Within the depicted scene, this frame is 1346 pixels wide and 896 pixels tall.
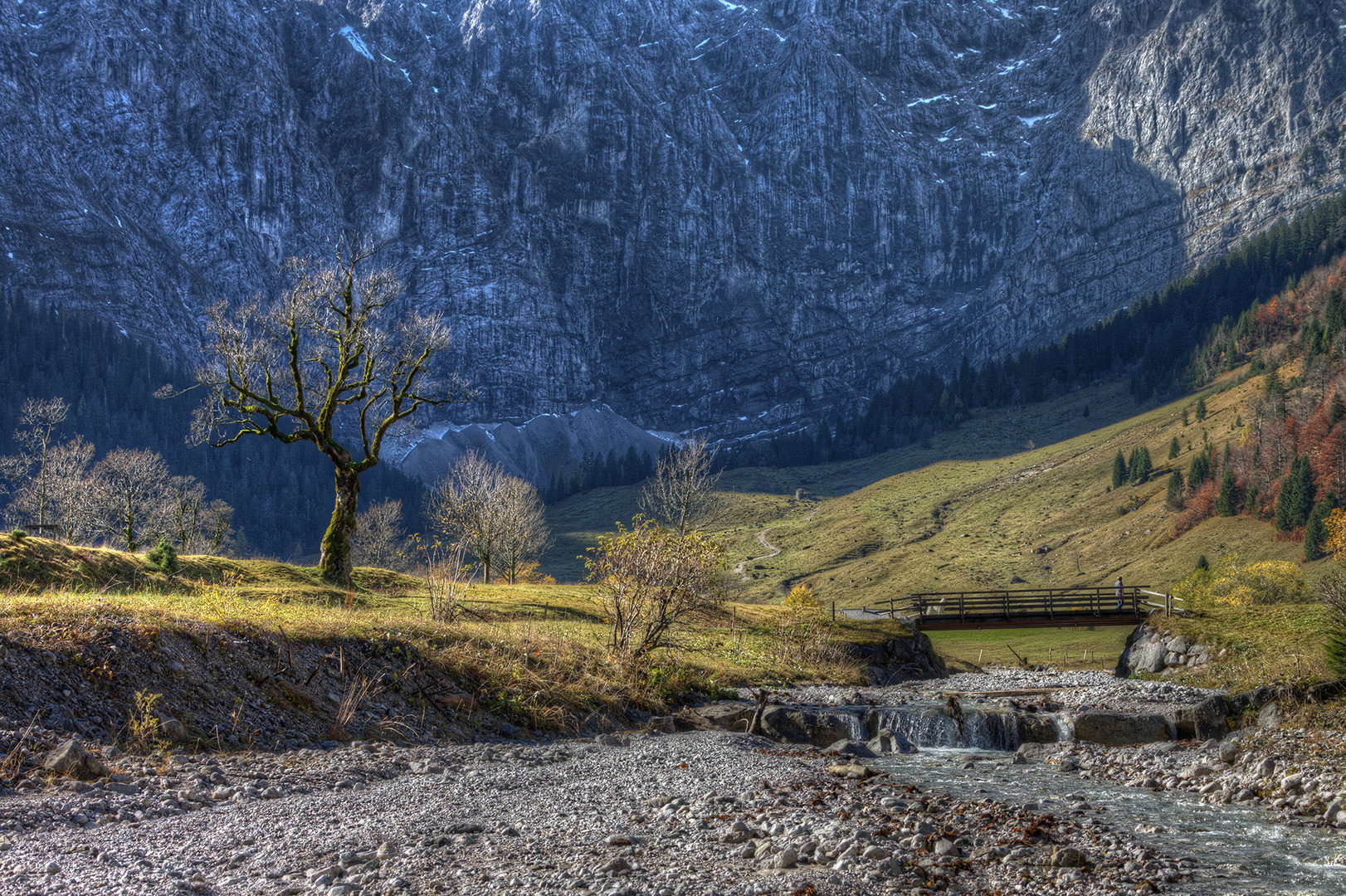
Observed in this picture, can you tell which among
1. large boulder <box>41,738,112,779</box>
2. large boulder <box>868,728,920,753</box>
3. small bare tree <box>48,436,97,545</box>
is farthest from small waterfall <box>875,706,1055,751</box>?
small bare tree <box>48,436,97,545</box>

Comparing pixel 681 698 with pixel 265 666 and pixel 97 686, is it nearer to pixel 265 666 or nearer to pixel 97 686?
pixel 265 666

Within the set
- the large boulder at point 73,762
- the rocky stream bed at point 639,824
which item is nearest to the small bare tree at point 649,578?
the rocky stream bed at point 639,824

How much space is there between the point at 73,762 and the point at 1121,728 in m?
27.1

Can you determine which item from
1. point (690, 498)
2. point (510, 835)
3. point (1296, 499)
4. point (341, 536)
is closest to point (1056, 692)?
point (510, 835)

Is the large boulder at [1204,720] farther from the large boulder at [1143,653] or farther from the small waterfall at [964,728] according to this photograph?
the large boulder at [1143,653]

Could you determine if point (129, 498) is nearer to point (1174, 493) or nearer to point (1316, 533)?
point (1316, 533)

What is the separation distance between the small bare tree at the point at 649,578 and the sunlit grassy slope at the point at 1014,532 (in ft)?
266

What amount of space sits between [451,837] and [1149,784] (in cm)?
1554

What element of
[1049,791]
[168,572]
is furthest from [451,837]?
[168,572]

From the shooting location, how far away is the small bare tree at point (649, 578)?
22.8m

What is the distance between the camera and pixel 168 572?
2833 centimetres

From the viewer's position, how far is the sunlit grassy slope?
124 metres

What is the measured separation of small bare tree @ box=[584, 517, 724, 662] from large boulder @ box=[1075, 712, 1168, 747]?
1336 cm

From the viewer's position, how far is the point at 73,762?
32.2ft
